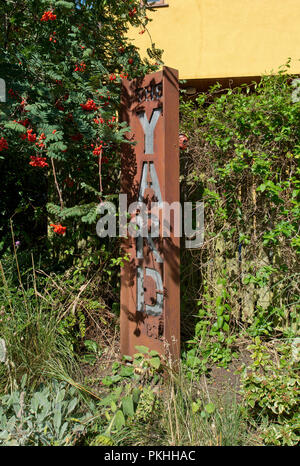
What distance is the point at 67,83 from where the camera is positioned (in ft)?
8.65

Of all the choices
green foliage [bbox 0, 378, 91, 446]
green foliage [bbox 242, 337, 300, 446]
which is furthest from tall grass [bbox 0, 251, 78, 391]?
green foliage [bbox 242, 337, 300, 446]

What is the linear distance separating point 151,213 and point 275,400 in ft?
4.57

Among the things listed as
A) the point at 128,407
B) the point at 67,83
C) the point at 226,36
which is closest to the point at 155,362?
the point at 128,407

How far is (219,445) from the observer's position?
75.0 inches

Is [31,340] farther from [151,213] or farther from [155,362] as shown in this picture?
[151,213]

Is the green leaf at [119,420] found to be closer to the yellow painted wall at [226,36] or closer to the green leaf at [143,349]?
the green leaf at [143,349]

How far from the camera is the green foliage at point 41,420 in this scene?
188 cm

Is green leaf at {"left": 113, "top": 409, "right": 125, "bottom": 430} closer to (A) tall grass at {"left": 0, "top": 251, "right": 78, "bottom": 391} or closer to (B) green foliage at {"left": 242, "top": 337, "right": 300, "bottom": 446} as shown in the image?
(A) tall grass at {"left": 0, "top": 251, "right": 78, "bottom": 391}

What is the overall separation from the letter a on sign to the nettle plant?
7.0 inches

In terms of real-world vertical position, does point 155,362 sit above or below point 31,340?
below

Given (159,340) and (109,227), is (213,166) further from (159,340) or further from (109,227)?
(159,340)

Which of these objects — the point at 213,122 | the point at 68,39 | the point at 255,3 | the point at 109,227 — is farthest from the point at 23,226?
the point at 255,3

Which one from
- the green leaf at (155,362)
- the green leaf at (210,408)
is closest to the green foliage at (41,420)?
the green leaf at (155,362)

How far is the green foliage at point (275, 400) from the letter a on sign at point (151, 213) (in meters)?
0.56
